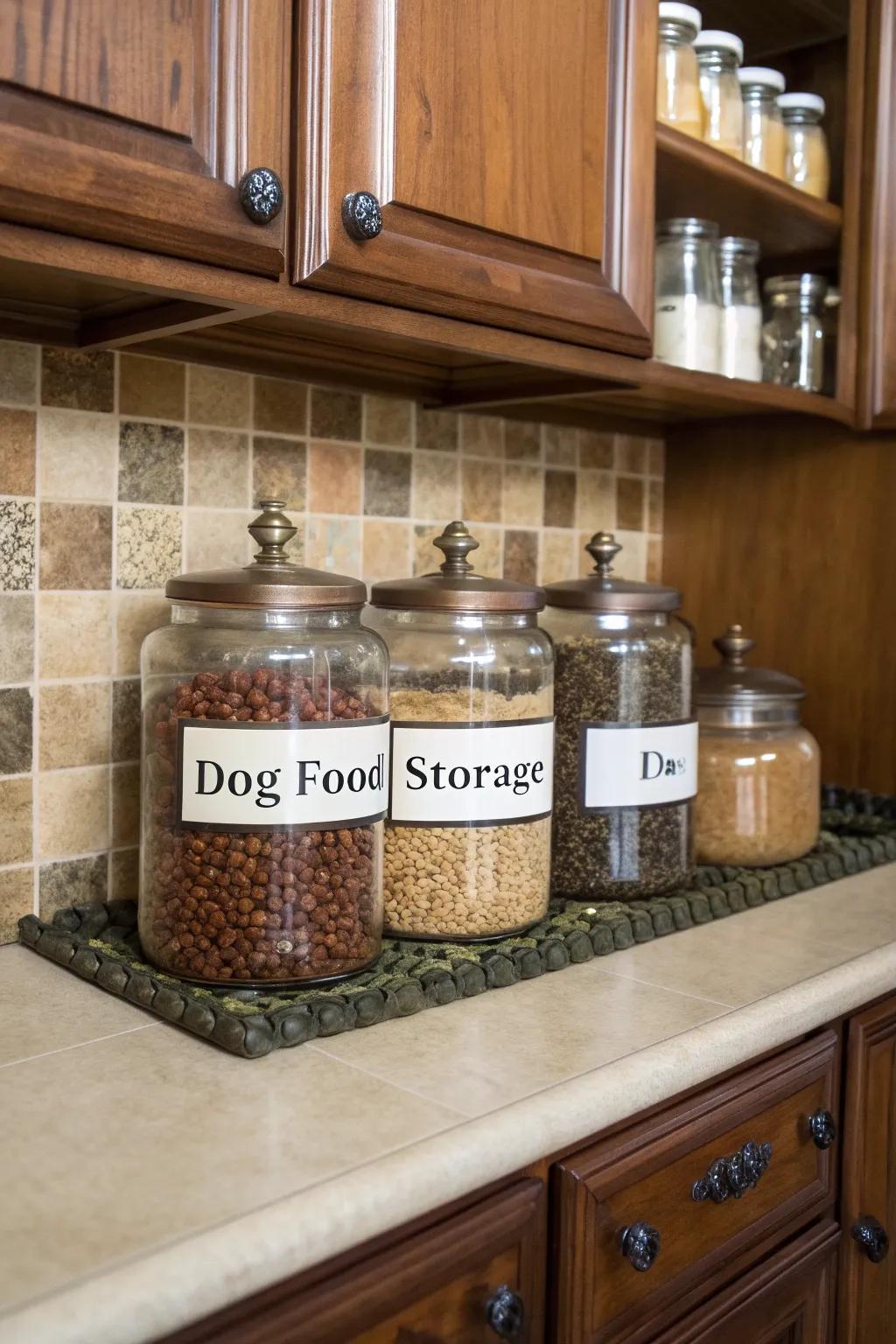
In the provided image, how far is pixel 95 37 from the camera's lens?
741mm

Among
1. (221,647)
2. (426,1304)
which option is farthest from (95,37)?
(426,1304)

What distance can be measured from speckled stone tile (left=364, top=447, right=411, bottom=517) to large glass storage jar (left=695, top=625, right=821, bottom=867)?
1.26 ft

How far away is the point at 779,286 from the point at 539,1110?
112cm

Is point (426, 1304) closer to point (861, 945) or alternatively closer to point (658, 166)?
point (861, 945)

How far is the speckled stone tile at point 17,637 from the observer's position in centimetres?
105

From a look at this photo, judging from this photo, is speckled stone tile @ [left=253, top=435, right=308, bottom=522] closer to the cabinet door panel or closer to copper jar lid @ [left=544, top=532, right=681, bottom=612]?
copper jar lid @ [left=544, top=532, right=681, bottom=612]

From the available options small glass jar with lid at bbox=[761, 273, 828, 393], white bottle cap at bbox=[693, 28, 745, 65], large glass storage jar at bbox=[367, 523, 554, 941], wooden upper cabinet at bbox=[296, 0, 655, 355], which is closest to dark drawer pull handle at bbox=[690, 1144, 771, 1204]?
large glass storage jar at bbox=[367, 523, 554, 941]

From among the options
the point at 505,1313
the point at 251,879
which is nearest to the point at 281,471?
the point at 251,879

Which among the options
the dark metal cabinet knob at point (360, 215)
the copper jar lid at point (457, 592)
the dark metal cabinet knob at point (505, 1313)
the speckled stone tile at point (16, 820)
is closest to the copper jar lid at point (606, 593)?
the copper jar lid at point (457, 592)

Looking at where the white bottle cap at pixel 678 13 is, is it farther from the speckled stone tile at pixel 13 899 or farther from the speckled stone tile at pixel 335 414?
the speckled stone tile at pixel 13 899

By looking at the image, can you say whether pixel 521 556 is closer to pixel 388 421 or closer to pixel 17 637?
pixel 388 421

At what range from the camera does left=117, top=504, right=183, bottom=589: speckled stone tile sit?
44.5 inches

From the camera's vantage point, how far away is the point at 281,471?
126 centimetres

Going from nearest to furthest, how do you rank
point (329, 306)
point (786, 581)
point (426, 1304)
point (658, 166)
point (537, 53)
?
point (426, 1304)
point (329, 306)
point (537, 53)
point (658, 166)
point (786, 581)
